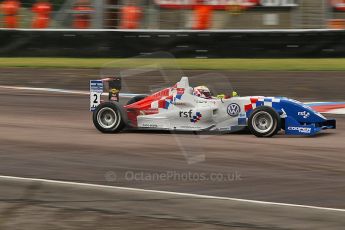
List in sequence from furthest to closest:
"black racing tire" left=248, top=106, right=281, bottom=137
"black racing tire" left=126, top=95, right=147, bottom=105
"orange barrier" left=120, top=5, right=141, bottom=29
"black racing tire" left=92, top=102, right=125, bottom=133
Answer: "orange barrier" left=120, top=5, right=141, bottom=29 < "black racing tire" left=126, top=95, right=147, bottom=105 < "black racing tire" left=92, top=102, right=125, bottom=133 < "black racing tire" left=248, top=106, right=281, bottom=137

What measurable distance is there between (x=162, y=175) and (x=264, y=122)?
2459mm

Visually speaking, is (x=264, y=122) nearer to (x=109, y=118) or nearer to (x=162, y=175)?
(x=109, y=118)

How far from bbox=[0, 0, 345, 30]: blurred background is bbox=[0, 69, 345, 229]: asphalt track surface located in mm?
9507

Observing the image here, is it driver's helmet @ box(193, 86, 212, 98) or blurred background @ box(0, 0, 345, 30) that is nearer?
driver's helmet @ box(193, 86, 212, 98)

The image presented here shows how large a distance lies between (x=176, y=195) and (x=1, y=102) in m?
7.91

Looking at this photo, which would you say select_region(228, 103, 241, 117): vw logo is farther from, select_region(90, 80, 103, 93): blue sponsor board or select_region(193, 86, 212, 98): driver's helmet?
select_region(90, 80, 103, 93): blue sponsor board

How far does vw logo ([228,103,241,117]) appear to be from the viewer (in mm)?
9484

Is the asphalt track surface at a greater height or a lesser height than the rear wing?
lesser

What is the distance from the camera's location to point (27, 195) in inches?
253

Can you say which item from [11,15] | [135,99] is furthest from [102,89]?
[11,15]

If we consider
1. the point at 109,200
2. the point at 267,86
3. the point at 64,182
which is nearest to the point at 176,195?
the point at 109,200

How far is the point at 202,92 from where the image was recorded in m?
9.66

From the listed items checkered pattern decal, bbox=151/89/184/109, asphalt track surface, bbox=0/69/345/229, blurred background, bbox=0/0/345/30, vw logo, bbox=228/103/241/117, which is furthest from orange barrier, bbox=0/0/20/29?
vw logo, bbox=228/103/241/117

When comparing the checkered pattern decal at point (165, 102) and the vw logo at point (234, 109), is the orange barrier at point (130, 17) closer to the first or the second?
the checkered pattern decal at point (165, 102)
